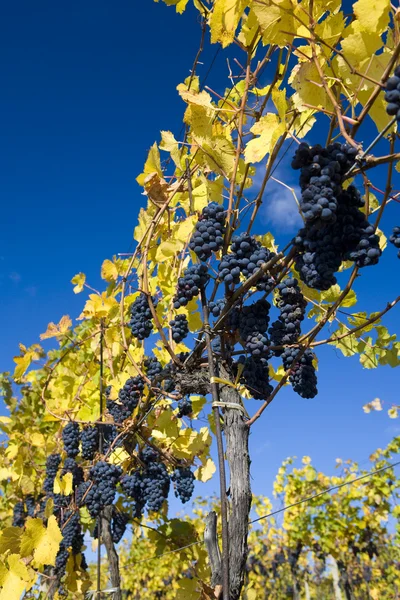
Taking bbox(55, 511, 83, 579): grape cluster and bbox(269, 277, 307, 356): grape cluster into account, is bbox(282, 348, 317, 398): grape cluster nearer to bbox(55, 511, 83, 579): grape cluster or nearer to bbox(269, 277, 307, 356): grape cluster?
bbox(269, 277, 307, 356): grape cluster

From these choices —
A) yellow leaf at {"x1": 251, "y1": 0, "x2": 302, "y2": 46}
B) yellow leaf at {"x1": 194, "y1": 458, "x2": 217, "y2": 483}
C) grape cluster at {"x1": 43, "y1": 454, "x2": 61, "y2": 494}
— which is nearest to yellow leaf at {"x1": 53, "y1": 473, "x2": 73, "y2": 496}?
grape cluster at {"x1": 43, "y1": 454, "x2": 61, "y2": 494}

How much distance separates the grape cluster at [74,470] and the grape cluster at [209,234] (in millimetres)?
2445

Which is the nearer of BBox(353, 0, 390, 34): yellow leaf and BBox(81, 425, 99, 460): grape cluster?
BBox(353, 0, 390, 34): yellow leaf

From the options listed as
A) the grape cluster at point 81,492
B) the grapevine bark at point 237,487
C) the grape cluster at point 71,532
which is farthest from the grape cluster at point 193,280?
the grape cluster at point 71,532

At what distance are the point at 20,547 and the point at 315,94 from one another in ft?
6.73

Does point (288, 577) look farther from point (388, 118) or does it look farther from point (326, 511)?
point (388, 118)

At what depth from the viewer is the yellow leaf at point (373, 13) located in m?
1.00

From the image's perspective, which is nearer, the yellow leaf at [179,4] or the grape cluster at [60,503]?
the yellow leaf at [179,4]

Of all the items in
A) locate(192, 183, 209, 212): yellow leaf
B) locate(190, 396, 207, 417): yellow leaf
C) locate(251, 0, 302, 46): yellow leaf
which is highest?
locate(192, 183, 209, 212): yellow leaf

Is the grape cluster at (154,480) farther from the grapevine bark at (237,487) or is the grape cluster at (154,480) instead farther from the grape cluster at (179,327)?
the grapevine bark at (237,487)

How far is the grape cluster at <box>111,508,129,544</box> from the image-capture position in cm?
327

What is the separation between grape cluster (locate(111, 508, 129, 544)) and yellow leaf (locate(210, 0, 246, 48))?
3.01 meters

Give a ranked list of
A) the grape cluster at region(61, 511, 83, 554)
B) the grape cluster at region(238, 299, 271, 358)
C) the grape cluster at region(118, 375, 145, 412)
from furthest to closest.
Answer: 1. the grape cluster at region(61, 511, 83, 554)
2. the grape cluster at region(118, 375, 145, 412)
3. the grape cluster at region(238, 299, 271, 358)

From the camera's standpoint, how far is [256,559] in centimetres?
1283
